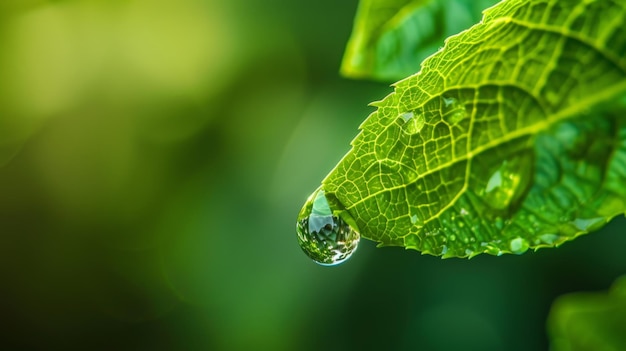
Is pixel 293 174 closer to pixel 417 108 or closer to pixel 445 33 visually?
pixel 445 33

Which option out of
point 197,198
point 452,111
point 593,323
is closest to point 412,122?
point 452,111

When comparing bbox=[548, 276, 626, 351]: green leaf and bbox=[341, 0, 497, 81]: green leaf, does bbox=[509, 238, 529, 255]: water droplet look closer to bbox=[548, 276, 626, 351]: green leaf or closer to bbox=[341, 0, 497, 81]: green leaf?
bbox=[548, 276, 626, 351]: green leaf

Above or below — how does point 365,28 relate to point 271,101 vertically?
above

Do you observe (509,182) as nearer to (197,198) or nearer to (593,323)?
(593,323)

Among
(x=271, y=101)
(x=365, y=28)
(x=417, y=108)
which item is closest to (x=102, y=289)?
(x=271, y=101)

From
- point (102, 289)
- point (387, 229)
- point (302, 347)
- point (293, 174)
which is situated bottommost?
point (302, 347)

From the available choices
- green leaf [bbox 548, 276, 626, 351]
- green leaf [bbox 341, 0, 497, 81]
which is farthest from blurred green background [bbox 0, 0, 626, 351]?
green leaf [bbox 548, 276, 626, 351]
